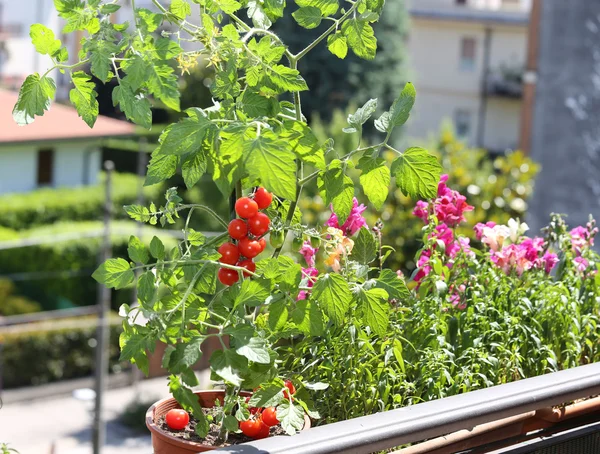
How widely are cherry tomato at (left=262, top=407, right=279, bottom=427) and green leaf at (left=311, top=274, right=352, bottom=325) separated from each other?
0.16m

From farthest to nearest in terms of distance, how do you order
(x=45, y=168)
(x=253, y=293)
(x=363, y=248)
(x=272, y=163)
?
1. (x=45, y=168)
2. (x=363, y=248)
3. (x=253, y=293)
4. (x=272, y=163)

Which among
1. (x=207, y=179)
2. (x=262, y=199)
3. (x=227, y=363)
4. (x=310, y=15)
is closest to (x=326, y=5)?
(x=310, y=15)

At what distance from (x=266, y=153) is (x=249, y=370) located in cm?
33

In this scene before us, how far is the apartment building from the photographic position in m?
25.8

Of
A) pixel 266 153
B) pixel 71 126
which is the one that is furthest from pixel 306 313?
pixel 71 126

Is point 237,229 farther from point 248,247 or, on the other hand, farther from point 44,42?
point 44,42

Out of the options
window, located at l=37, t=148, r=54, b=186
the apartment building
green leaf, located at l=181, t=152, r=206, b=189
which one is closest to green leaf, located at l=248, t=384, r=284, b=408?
green leaf, located at l=181, t=152, r=206, b=189

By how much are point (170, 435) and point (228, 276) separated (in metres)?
0.24

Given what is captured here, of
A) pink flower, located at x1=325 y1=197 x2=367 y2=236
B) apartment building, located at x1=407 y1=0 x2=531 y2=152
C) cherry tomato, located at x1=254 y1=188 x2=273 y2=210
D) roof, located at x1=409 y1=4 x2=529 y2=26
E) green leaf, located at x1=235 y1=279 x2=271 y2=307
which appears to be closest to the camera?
green leaf, located at x1=235 y1=279 x2=271 y2=307

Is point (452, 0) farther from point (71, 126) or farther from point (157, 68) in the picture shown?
point (157, 68)

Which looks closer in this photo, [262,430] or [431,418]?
[431,418]

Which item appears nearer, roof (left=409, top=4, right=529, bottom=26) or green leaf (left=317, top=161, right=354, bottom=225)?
green leaf (left=317, top=161, right=354, bottom=225)

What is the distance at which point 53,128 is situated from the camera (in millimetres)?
19938

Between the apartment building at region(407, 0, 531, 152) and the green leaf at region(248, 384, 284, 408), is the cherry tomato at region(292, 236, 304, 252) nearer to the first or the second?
the green leaf at region(248, 384, 284, 408)
